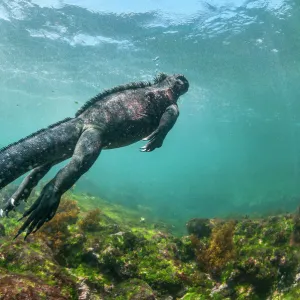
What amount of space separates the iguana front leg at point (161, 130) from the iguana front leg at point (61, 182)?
0.87m

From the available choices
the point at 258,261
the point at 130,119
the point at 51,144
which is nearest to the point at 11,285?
the point at 51,144

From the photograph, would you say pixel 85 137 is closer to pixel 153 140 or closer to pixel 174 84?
pixel 153 140

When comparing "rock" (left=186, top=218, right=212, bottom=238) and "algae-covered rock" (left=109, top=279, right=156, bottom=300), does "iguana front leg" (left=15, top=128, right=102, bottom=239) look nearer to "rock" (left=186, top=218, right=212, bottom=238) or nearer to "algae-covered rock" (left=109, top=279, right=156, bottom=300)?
"algae-covered rock" (left=109, top=279, right=156, bottom=300)

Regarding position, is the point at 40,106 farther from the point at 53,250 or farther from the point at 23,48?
the point at 53,250

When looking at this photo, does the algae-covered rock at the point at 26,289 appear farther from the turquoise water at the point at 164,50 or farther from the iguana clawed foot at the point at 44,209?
the turquoise water at the point at 164,50

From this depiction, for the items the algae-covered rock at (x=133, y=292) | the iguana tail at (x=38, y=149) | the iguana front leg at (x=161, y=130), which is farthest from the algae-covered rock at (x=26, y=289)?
the iguana front leg at (x=161, y=130)

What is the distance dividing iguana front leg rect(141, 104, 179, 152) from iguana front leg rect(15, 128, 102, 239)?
87 centimetres

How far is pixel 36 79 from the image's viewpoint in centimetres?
3831

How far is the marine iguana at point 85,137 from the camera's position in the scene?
4.09 meters

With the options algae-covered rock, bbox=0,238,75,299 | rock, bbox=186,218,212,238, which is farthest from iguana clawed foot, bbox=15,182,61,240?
rock, bbox=186,218,212,238

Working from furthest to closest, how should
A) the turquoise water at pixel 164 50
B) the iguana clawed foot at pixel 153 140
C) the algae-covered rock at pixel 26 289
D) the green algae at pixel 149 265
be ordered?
the turquoise water at pixel 164 50
the iguana clawed foot at pixel 153 140
the green algae at pixel 149 265
the algae-covered rock at pixel 26 289

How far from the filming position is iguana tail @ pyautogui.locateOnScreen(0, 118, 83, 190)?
408 centimetres

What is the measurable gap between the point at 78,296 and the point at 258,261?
330 centimetres

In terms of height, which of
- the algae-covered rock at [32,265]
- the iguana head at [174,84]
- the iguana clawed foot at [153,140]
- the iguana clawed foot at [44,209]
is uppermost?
the iguana head at [174,84]
